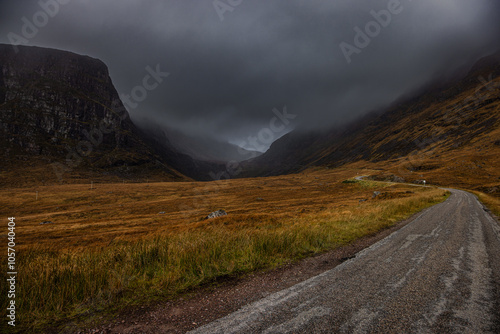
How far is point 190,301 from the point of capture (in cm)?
439

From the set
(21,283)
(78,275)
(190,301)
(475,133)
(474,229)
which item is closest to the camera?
(190,301)

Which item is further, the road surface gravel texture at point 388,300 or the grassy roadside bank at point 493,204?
the grassy roadside bank at point 493,204

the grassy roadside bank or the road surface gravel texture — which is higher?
the road surface gravel texture

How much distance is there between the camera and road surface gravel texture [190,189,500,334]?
3326 mm

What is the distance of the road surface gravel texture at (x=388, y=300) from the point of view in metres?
3.33

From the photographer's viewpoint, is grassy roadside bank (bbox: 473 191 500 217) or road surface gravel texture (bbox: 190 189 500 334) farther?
grassy roadside bank (bbox: 473 191 500 217)

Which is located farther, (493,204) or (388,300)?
(493,204)

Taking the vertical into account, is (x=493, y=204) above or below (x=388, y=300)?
below

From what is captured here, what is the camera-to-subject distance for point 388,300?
13.5 feet

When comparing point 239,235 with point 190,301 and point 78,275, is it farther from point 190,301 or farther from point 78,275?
point 78,275

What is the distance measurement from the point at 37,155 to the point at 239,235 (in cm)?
23180

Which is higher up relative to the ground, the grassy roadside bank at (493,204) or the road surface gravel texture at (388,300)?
the road surface gravel texture at (388,300)

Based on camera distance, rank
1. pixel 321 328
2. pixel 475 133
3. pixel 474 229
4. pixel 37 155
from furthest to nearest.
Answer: pixel 37 155
pixel 475 133
pixel 474 229
pixel 321 328

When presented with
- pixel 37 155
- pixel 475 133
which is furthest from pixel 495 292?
pixel 37 155
